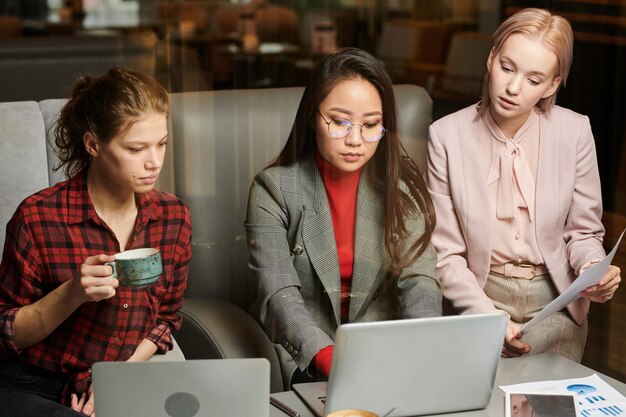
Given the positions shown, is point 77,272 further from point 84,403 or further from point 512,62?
point 512,62

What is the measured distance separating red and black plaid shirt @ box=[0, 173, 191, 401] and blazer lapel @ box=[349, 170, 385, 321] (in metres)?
0.35

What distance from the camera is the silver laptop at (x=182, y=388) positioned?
4.22 ft

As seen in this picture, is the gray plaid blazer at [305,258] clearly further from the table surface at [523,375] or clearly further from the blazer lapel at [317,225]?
the table surface at [523,375]

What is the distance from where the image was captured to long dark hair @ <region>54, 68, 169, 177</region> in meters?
1.53

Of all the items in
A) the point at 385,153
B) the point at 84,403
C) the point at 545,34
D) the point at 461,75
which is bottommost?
the point at 84,403

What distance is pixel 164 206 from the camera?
5.52 feet

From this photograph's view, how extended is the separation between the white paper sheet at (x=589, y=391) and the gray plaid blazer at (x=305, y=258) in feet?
1.10

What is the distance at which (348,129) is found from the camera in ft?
5.69

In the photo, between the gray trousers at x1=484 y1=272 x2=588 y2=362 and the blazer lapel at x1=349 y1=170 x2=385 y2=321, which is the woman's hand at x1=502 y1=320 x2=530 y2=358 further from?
the blazer lapel at x1=349 y1=170 x2=385 y2=321

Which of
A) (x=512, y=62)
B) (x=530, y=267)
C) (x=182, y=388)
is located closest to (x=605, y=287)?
(x=530, y=267)

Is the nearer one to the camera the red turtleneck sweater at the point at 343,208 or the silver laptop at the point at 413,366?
the silver laptop at the point at 413,366

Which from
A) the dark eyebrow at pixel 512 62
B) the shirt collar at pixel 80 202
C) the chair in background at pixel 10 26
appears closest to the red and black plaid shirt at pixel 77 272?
the shirt collar at pixel 80 202

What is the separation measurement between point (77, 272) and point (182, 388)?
1.09 ft

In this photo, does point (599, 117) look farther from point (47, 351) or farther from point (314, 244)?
point (47, 351)
